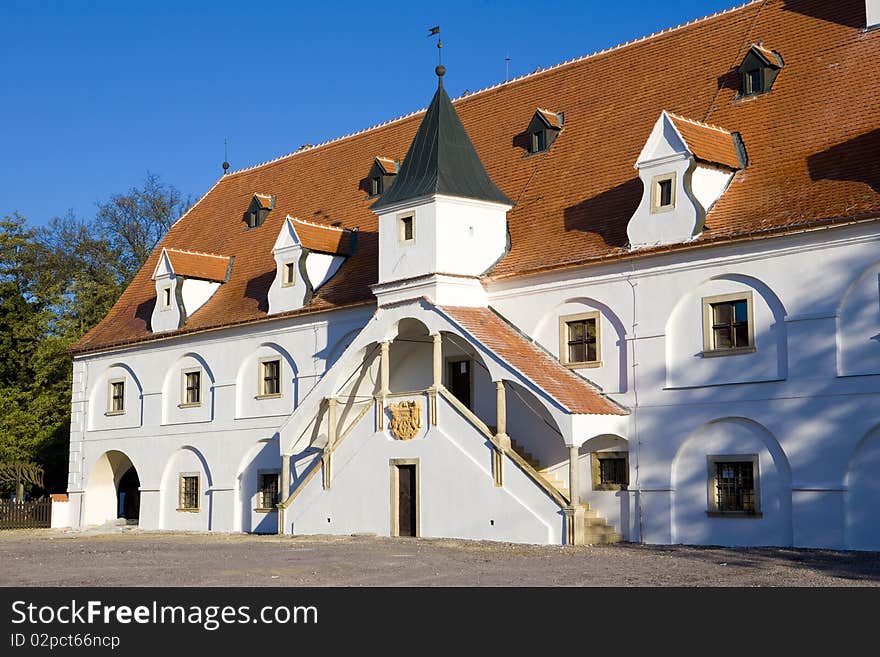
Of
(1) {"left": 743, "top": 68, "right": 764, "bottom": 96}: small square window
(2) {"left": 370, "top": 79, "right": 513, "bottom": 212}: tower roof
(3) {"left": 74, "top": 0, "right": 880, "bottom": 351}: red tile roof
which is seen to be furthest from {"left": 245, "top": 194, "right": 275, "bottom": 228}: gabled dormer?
(1) {"left": 743, "top": 68, "right": 764, "bottom": 96}: small square window

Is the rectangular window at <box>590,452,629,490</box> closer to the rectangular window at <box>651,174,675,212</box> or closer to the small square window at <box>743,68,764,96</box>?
the rectangular window at <box>651,174,675,212</box>

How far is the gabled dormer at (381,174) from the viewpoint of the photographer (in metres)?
35.1

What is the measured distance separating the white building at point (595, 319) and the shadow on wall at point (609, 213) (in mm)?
61

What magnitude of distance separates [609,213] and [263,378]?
40.5 ft

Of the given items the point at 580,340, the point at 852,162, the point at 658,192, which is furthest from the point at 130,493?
the point at 852,162

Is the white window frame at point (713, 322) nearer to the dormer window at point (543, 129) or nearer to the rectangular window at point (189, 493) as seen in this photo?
the dormer window at point (543, 129)

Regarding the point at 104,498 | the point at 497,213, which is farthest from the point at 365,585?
the point at 104,498

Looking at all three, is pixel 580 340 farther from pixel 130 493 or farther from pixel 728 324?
pixel 130 493

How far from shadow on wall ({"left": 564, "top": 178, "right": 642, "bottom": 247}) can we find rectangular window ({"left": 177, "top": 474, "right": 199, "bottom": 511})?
600 inches

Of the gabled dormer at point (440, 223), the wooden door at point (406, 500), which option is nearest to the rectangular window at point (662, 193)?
the gabled dormer at point (440, 223)

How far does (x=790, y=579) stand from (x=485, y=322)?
12.1 meters

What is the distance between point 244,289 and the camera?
37.1 metres

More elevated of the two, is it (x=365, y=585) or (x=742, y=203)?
(x=742, y=203)

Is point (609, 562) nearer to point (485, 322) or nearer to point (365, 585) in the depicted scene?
point (365, 585)
